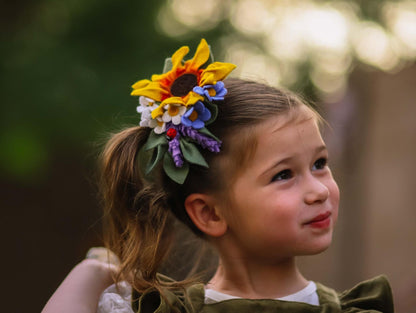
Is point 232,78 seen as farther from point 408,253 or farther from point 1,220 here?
point 408,253

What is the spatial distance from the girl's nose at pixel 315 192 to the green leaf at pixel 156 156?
554 millimetres

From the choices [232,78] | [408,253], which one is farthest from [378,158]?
[232,78]

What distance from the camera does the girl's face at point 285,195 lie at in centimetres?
232

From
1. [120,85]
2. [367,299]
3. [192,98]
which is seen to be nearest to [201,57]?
[192,98]

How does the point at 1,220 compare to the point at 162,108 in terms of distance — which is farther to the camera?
the point at 1,220

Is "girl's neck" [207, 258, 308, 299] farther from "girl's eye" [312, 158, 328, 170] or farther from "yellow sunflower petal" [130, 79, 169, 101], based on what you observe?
"yellow sunflower petal" [130, 79, 169, 101]

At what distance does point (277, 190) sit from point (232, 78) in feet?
1.96

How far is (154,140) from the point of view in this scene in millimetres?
2533

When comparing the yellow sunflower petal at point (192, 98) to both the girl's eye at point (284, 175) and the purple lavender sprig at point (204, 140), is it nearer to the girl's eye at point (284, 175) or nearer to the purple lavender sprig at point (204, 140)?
the purple lavender sprig at point (204, 140)

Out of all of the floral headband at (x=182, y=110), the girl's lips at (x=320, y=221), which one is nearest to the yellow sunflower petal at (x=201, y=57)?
the floral headband at (x=182, y=110)

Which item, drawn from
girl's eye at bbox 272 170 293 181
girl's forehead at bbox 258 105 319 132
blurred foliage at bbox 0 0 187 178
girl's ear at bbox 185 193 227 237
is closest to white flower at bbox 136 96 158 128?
girl's ear at bbox 185 193 227 237

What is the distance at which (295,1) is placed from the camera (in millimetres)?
9562

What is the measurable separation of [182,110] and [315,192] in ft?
1.90

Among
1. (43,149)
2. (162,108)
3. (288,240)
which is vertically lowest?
(288,240)
